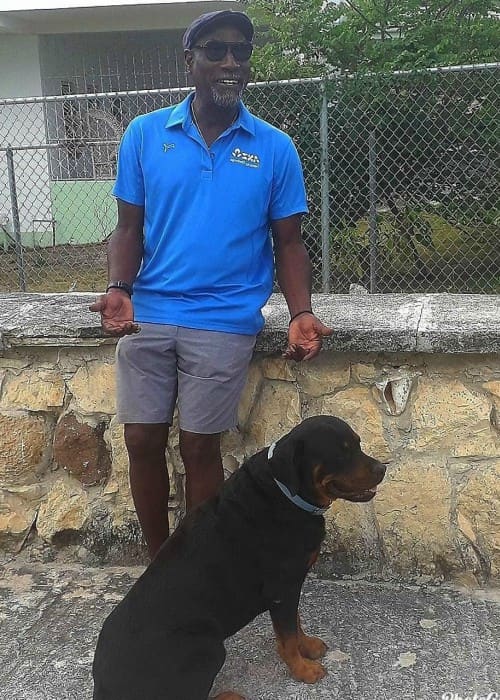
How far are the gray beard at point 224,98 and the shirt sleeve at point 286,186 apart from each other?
0.73 feet

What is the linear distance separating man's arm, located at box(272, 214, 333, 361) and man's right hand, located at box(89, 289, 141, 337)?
543 millimetres

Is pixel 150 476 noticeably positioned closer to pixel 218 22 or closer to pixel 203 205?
pixel 203 205

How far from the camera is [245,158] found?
2508mm

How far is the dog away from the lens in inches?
81.9

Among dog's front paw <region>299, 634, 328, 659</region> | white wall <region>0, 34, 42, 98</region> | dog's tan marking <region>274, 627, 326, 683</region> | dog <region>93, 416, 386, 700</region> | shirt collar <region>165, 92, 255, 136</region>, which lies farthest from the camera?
white wall <region>0, 34, 42, 98</region>

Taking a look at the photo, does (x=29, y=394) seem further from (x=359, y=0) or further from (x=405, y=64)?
(x=359, y=0)

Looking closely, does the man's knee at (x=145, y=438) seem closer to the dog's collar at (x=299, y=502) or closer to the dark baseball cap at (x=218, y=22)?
the dog's collar at (x=299, y=502)

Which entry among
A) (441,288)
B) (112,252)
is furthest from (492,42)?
(112,252)

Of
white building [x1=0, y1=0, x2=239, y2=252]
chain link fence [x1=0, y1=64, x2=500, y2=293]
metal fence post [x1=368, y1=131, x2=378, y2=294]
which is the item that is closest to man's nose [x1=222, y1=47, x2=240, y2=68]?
chain link fence [x1=0, y1=64, x2=500, y2=293]

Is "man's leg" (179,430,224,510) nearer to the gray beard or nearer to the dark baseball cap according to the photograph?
the gray beard

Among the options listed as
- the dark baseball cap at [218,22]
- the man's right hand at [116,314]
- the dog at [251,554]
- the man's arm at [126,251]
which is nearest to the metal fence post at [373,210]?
the dark baseball cap at [218,22]

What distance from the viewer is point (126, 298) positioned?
253cm

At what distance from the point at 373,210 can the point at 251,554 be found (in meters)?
4.24

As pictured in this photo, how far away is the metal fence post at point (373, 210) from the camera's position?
5.84 metres
